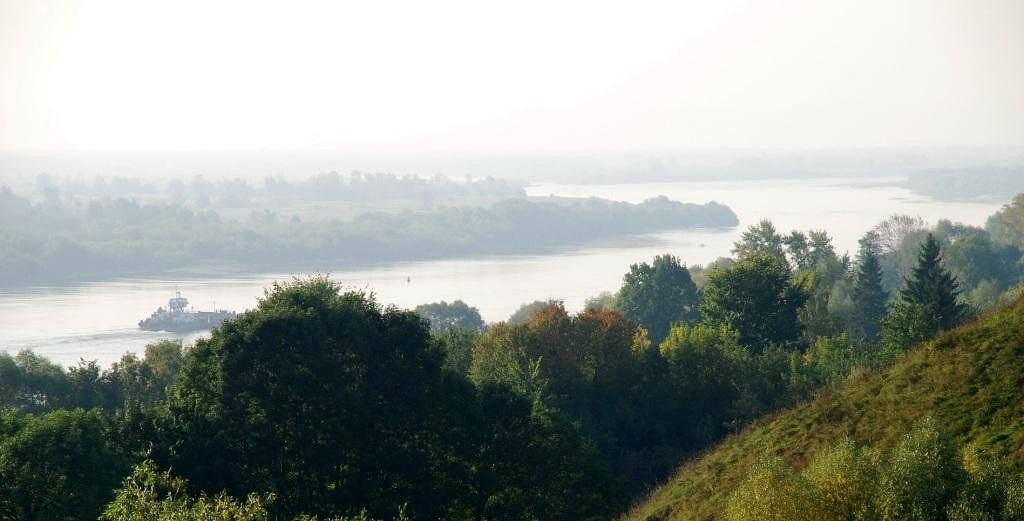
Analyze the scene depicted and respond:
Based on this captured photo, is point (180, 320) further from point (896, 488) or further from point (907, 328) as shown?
point (896, 488)

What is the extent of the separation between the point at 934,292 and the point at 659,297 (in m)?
19.9

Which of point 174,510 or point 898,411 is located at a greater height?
point 174,510

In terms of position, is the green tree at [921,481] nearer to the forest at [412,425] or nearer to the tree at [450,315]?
the forest at [412,425]

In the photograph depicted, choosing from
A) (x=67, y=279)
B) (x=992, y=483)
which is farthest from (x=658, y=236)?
(x=992, y=483)

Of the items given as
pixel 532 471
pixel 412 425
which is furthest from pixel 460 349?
pixel 532 471

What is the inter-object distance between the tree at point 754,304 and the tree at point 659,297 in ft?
59.9

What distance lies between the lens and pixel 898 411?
21984 millimetres

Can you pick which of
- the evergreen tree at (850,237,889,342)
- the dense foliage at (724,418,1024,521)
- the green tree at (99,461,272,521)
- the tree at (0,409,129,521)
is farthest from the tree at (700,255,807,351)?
the green tree at (99,461,272,521)

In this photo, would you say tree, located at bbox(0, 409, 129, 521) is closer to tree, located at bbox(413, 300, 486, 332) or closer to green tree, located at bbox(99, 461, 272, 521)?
green tree, located at bbox(99, 461, 272, 521)

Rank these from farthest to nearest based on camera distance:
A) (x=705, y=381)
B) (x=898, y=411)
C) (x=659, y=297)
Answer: (x=659, y=297) → (x=705, y=381) → (x=898, y=411)

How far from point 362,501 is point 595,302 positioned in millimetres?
59634

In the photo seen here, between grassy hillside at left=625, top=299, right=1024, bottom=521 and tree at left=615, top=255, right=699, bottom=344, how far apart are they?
128 feet

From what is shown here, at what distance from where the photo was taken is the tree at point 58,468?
20.8 m

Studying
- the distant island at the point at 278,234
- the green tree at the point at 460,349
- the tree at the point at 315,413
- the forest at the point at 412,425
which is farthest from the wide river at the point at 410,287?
the tree at the point at 315,413
